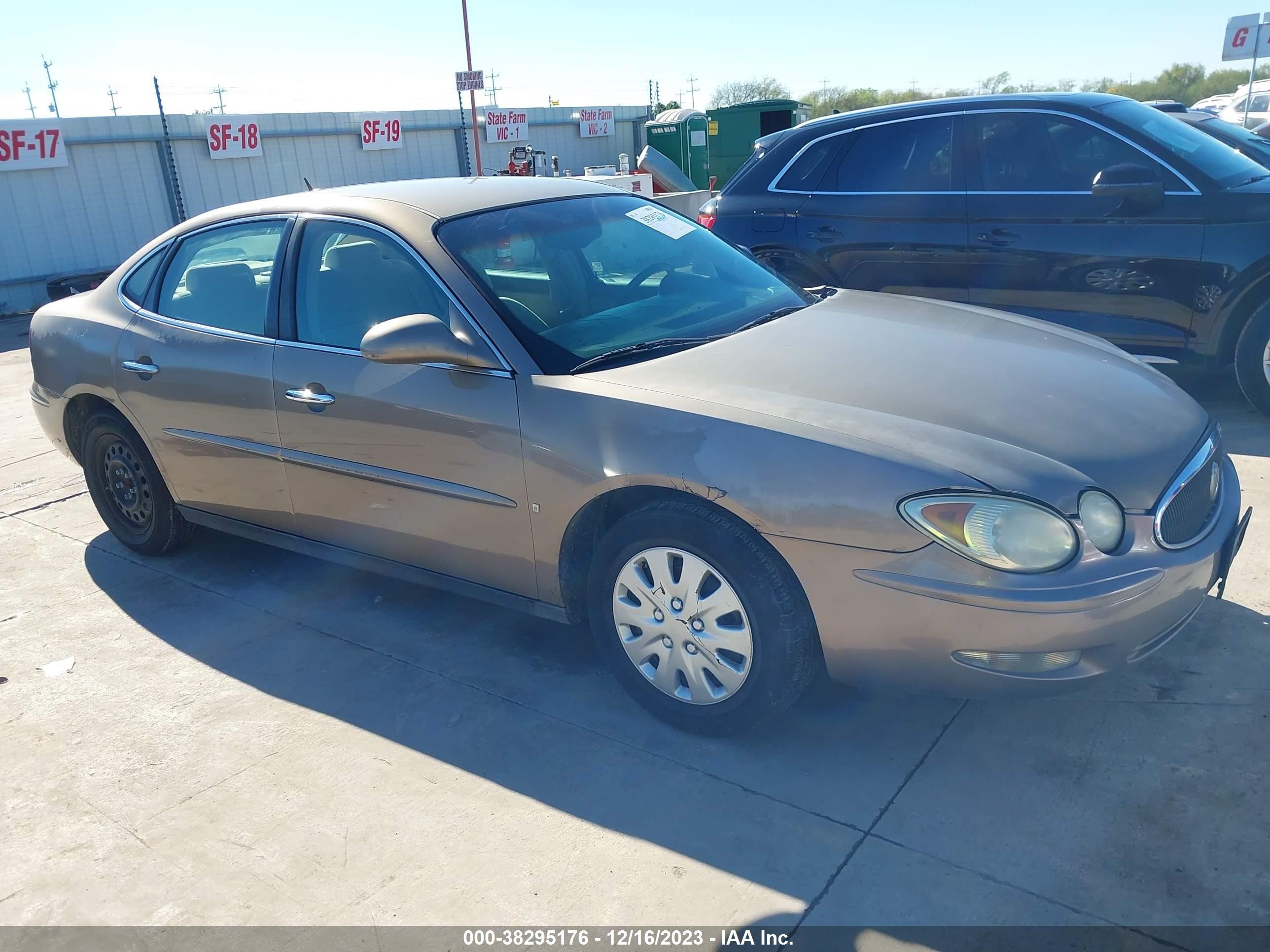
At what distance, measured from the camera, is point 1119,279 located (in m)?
5.59

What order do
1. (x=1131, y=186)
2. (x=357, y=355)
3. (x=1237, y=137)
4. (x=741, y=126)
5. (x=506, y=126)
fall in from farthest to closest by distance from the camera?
(x=506, y=126) < (x=741, y=126) < (x=1237, y=137) < (x=1131, y=186) < (x=357, y=355)

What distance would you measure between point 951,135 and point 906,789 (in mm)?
4511


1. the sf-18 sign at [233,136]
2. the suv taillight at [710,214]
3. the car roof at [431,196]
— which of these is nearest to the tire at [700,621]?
the car roof at [431,196]

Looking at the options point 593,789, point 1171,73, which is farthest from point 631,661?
point 1171,73

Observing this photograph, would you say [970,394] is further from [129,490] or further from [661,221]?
[129,490]

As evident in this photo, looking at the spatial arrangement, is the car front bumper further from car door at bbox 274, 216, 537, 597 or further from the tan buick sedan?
car door at bbox 274, 216, 537, 597

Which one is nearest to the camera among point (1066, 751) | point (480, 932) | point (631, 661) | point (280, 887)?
point (480, 932)

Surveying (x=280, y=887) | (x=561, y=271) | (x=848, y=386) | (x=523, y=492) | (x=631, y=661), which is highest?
(x=561, y=271)

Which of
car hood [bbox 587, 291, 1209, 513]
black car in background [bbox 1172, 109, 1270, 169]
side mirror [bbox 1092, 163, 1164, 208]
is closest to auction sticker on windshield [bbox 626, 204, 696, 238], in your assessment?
car hood [bbox 587, 291, 1209, 513]

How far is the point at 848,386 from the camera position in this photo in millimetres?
3059

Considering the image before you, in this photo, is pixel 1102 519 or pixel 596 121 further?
pixel 596 121

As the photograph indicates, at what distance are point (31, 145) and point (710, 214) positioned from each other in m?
12.6

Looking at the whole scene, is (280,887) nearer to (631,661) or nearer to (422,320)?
(631,661)

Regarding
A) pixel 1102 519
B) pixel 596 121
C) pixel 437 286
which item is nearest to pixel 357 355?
pixel 437 286
